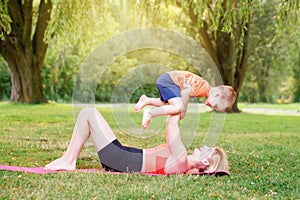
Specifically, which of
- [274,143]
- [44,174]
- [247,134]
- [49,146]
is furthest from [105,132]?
[247,134]

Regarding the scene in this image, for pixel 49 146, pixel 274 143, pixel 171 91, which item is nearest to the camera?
pixel 171 91

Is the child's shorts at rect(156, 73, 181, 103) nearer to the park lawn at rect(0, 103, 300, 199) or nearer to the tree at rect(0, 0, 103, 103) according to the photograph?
the park lawn at rect(0, 103, 300, 199)

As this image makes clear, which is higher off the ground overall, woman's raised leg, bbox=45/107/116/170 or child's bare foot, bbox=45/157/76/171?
woman's raised leg, bbox=45/107/116/170

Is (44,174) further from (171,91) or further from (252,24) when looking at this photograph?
(252,24)

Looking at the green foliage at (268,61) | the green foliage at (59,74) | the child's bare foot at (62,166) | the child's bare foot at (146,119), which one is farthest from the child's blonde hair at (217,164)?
the green foliage at (59,74)

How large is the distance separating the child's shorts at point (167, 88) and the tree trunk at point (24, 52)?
38.3ft

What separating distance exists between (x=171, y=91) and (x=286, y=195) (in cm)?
123

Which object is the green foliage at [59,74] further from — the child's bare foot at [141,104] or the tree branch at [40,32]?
the child's bare foot at [141,104]

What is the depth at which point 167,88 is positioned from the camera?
4121mm

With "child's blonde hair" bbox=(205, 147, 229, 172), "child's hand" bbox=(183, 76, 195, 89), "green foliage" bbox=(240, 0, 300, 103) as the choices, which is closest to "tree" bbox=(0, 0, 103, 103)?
"green foliage" bbox=(240, 0, 300, 103)

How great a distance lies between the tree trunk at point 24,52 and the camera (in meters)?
15.3

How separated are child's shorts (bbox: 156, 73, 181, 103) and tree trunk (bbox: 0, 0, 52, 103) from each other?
38.3 ft

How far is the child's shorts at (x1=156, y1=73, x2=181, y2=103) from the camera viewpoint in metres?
4.09

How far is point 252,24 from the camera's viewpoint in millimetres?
17859
